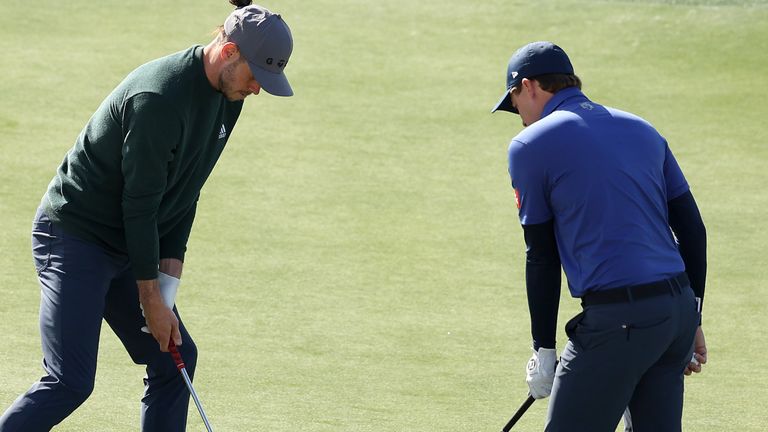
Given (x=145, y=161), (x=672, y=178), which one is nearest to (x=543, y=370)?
(x=672, y=178)

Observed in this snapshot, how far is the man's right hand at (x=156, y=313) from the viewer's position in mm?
4121

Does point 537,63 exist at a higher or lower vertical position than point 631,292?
higher

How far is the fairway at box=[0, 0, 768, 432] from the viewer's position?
5867mm

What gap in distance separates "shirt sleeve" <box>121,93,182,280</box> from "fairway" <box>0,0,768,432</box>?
1.35 meters

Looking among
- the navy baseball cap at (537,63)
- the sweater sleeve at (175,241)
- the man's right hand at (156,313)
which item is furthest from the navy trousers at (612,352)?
the sweater sleeve at (175,241)

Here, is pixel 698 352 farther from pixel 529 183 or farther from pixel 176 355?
pixel 176 355

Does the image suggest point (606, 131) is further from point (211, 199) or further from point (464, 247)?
point (211, 199)

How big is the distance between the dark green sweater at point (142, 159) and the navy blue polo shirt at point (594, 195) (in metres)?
0.99

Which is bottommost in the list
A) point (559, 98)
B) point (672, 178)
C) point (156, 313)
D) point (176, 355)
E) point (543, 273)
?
point (176, 355)

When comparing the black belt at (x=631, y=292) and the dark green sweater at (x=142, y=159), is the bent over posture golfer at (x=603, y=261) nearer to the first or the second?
the black belt at (x=631, y=292)

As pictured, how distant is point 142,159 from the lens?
12.8 feet

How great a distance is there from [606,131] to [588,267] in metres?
0.39

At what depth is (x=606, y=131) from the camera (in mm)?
3754

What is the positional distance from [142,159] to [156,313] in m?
0.54
